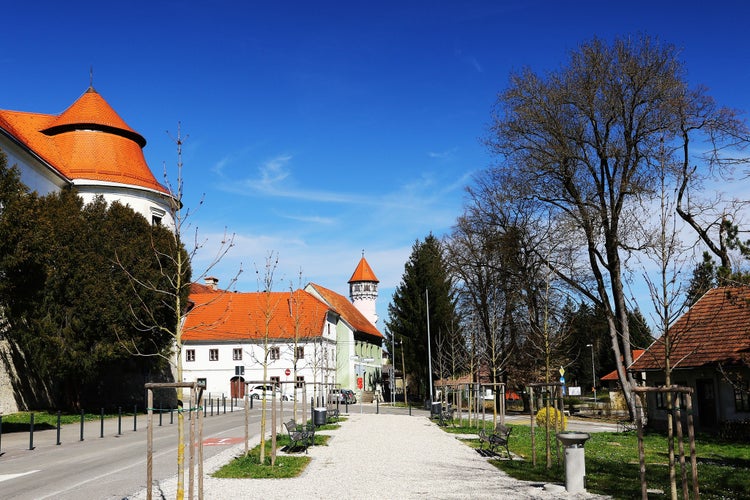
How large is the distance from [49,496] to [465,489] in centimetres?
733

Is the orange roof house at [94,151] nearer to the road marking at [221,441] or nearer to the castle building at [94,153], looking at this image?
the castle building at [94,153]

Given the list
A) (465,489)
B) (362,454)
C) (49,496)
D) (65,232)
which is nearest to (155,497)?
(49,496)

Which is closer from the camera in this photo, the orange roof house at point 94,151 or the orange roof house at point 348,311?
the orange roof house at point 94,151

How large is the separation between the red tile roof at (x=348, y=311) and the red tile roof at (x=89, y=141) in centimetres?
3035

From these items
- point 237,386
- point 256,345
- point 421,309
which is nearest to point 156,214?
point 256,345

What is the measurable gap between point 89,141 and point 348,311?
140 ft

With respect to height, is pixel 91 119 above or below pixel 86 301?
above

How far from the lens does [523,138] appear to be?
32844 mm

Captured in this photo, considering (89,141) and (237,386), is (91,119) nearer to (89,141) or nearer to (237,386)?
(89,141)

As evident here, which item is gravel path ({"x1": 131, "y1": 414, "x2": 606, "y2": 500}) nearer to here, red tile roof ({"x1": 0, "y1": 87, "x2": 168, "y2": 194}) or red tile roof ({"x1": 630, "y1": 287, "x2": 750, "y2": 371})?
red tile roof ({"x1": 630, "y1": 287, "x2": 750, "y2": 371})

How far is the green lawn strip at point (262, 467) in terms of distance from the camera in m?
14.8

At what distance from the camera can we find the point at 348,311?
3396 inches

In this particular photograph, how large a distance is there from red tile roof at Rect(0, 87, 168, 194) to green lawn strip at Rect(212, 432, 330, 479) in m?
35.3

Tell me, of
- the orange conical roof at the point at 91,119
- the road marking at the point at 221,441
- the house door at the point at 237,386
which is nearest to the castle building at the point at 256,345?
the house door at the point at 237,386
